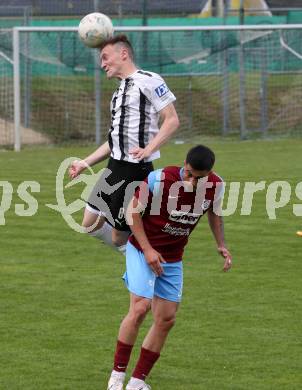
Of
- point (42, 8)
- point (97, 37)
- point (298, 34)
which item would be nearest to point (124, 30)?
point (298, 34)

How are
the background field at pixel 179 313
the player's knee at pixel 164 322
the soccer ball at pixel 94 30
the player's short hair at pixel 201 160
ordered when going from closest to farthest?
the player's short hair at pixel 201 160, the player's knee at pixel 164 322, the background field at pixel 179 313, the soccer ball at pixel 94 30

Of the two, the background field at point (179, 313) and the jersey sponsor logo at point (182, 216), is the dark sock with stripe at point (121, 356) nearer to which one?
the background field at point (179, 313)

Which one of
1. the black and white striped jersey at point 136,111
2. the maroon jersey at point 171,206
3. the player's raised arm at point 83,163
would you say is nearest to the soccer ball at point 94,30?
the black and white striped jersey at point 136,111

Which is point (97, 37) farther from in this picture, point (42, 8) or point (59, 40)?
point (42, 8)

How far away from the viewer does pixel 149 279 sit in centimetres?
683

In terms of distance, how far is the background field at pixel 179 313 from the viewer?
24.6ft

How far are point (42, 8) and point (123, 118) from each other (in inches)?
1041

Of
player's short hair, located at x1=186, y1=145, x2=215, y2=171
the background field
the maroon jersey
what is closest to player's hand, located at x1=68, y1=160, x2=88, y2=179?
the background field

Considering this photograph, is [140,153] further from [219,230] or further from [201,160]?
[201,160]

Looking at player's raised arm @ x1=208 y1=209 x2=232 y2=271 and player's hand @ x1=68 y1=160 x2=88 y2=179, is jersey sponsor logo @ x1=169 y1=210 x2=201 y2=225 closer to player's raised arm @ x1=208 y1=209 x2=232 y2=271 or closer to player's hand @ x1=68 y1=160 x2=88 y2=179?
player's raised arm @ x1=208 y1=209 x2=232 y2=271

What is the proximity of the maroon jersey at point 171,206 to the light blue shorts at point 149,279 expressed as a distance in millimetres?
58

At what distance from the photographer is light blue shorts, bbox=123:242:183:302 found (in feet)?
22.4

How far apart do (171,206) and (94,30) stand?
356 cm

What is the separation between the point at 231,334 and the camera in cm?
854
